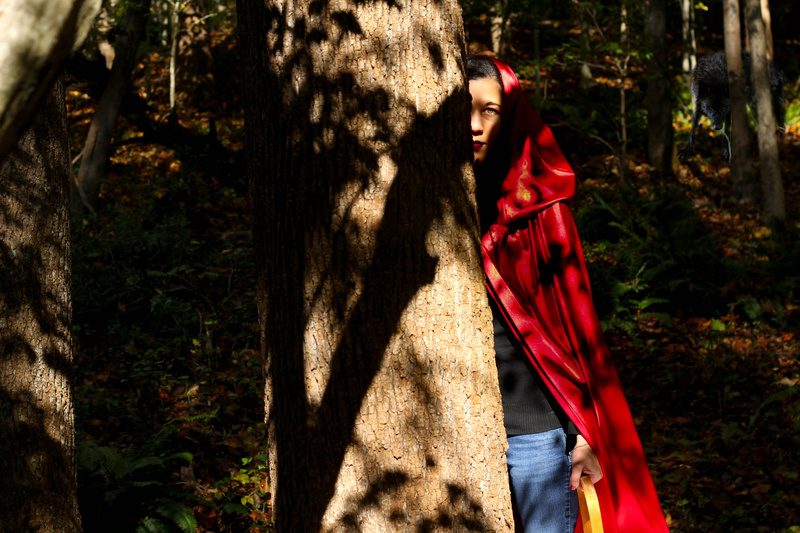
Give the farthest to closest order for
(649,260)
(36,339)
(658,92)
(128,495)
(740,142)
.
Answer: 1. (658,92)
2. (740,142)
3. (649,260)
4. (128,495)
5. (36,339)

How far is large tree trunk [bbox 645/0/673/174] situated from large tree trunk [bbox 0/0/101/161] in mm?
11917

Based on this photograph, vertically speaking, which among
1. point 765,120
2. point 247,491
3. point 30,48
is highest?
point 765,120

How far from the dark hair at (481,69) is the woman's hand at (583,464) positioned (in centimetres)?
125

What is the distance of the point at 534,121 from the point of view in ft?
7.53

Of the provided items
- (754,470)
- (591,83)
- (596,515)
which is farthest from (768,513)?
(591,83)

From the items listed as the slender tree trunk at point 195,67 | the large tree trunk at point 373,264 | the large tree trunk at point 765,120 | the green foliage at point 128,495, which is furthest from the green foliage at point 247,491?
the slender tree trunk at point 195,67

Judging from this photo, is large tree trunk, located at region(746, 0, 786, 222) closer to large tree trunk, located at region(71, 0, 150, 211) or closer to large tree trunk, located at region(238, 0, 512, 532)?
large tree trunk, located at region(71, 0, 150, 211)

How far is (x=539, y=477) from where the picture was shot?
2.10 m

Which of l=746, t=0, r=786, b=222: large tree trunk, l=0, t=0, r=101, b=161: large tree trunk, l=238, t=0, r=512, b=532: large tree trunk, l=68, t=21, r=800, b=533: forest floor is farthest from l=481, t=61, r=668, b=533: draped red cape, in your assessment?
l=746, t=0, r=786, b=222: large tree trunk

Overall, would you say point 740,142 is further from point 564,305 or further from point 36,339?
point 36,339

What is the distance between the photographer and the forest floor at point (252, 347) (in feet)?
15.4

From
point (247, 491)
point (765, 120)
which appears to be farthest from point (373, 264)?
point (765, 120)

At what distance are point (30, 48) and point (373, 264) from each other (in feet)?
3.10

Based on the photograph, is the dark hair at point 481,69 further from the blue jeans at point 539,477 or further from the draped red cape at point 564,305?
the blue jeans at point 539,477
